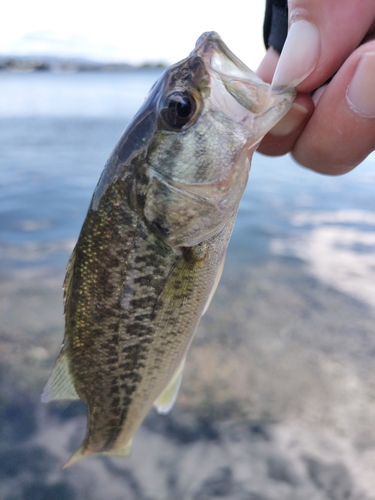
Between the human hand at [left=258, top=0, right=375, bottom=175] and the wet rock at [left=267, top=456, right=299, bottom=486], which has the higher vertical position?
the human hand at [left=258, top=0, right=375, bottom=175]

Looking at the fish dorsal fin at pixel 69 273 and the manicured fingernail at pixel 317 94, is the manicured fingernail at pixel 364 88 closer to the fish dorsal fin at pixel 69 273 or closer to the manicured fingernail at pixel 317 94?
the manicured fingernail at pixel 317 94

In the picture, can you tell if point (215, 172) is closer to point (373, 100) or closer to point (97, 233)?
point (97, 233)

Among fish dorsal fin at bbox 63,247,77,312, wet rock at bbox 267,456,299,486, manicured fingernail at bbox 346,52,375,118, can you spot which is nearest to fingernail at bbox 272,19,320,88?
manicured fingernail at bbox 346,52,375,118

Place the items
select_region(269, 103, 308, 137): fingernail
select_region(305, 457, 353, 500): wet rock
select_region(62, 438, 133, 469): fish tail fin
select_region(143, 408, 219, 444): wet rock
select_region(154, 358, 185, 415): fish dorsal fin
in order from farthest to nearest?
select_region(143, 408, 219, 444): wet rock
select_region(305, 457, 353, 500): wet rock
select_region(154, 358, 185, 415): fish dorsal fin
select_region(62, 438, 133, 469): fish tail fin
select_region(269, 103, 308, 137): fingernail

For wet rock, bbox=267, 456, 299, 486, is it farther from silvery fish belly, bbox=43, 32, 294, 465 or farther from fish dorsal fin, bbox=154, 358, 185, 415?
silvery fish belly, bbox=43, 32, 294, 465

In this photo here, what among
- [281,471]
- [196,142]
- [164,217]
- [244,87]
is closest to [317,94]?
[244,87]

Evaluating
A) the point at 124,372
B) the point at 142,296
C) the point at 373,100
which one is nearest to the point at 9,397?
the point at 124,372

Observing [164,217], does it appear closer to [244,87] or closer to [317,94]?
[244,87]
